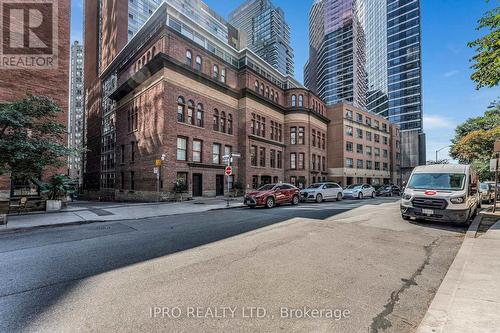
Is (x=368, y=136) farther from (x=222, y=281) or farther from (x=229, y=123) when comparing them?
(x=222, y=281)

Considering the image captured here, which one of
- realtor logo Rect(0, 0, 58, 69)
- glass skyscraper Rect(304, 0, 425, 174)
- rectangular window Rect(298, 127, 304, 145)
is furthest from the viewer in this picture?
glass skyscraper Rect(304, 0, 425, 174)

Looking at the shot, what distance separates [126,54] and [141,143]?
1533 cm

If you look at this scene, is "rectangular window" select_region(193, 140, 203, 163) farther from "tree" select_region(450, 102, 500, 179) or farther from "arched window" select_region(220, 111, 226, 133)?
"tree" select_region(450, 102, 500, 179)

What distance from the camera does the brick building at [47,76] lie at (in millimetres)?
16094

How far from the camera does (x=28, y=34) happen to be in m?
17.1

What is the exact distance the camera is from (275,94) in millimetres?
35219

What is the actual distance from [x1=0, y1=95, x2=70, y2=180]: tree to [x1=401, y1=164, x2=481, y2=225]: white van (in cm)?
1632

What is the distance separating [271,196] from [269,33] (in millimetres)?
128795

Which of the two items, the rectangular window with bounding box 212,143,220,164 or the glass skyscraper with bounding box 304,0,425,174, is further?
the glass skyscraper with bounding box 304,0,425,174

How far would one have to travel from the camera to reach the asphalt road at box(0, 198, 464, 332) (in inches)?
118

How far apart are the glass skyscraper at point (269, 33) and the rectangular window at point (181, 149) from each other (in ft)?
352

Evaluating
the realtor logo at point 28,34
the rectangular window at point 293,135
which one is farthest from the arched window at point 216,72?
the rectangular window at point 293,135

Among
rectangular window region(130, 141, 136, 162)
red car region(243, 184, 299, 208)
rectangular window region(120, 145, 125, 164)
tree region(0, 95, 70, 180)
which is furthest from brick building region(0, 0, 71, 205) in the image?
red car region(243, 184, 299, 208)

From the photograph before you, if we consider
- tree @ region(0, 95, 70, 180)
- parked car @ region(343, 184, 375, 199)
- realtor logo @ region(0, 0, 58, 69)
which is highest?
realtor logo @ region(0, 0, 58, 69)
